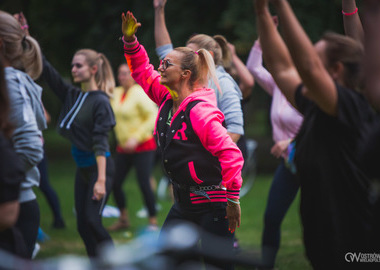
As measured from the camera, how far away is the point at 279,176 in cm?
527

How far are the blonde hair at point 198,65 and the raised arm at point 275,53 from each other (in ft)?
4.46

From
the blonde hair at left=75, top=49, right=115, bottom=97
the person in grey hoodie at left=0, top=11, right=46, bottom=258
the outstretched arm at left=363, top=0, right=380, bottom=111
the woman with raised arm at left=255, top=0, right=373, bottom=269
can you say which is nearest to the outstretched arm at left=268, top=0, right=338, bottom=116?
the woman with raised arm at left=255, top=0, right=373, bottom=269

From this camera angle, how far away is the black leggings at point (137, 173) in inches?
309

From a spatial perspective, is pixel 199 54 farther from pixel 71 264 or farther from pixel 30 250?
pixel 71 264

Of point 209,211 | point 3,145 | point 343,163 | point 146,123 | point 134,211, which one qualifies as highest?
point 3,145


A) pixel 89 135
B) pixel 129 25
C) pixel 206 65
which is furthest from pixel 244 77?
pixel 129 25

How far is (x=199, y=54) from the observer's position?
13.4 ft

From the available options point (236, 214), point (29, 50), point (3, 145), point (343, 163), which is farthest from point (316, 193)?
point (29, 50)

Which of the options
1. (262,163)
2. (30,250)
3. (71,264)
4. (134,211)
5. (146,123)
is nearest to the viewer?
(71,264)

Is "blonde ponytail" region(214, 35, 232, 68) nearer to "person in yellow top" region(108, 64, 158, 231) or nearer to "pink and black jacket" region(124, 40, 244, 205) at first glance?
"pink and black jacket" region(124, 40, 244, 205)

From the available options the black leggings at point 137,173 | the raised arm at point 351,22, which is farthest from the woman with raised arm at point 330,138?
the black leggings at point 137,173

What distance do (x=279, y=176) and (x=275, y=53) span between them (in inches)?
111

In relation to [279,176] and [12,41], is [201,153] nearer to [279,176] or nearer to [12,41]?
[12,41]

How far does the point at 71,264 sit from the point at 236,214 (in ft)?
7.01
